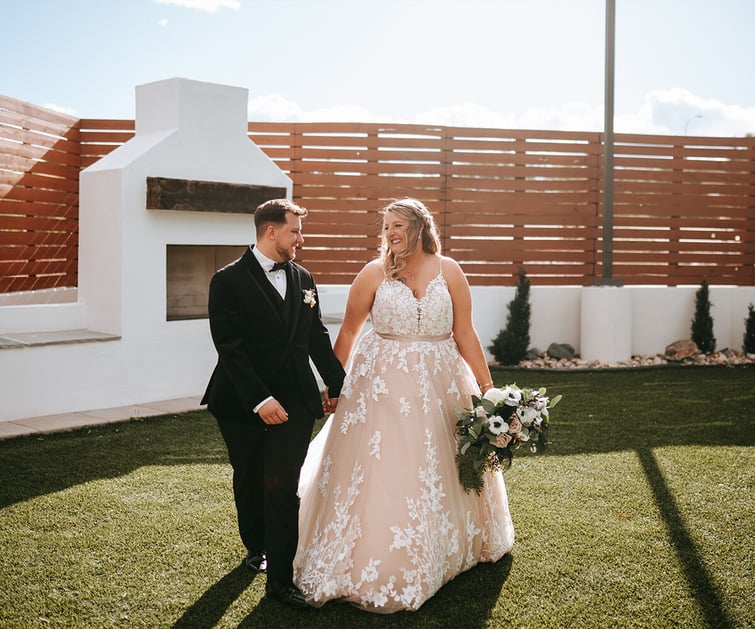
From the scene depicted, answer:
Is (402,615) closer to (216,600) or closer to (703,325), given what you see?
(216,600)

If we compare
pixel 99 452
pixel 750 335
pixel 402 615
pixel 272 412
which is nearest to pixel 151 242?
pixel 99 452

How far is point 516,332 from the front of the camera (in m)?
10.7

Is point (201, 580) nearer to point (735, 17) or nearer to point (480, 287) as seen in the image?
point (480, 287)

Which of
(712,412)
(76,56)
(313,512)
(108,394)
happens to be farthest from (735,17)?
(313,512)

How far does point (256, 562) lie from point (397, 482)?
855mm

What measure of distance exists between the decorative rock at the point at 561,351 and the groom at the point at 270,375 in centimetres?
755

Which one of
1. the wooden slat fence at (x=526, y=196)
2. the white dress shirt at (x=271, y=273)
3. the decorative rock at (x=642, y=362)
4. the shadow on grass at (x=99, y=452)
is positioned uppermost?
the wooden slat fence at (x=526, y=196)

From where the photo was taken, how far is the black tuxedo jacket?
3494 mm

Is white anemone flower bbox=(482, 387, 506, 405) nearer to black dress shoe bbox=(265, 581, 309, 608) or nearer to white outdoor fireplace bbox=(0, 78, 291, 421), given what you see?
black dress shoe bbox=(265, 581, 309, 608)

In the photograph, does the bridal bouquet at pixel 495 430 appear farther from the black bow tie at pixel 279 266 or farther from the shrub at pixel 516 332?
the shrub at pixel 516 332

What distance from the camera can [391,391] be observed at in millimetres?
3770

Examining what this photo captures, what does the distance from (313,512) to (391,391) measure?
0.70m

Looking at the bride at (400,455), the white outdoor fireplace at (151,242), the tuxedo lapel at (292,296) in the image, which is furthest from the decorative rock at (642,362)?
the tuxedo lapel at (292,296)

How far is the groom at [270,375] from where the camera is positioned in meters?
3.50
